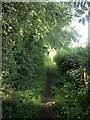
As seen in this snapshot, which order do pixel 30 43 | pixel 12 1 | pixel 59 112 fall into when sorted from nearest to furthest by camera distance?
pixel 12 1 < pixel 59 112 < pixel 30 43

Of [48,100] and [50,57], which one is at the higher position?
[50,57]

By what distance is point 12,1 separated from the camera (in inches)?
56.1

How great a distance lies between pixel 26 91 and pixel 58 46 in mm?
357

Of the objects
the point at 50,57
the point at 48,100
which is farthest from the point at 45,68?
the point at 48,100

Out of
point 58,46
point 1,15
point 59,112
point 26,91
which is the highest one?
point 1,15

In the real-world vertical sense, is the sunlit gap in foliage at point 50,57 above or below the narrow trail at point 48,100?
above

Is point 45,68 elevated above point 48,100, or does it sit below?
above

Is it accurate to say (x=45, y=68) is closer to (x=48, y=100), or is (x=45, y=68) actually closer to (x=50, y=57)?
(x=50, y=57)

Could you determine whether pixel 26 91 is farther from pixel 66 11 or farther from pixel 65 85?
pixel 66 11

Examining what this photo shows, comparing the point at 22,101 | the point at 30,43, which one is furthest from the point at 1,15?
the point at 22,101

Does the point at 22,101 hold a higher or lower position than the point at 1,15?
lower

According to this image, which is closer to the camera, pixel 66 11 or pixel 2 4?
pixel 2 4

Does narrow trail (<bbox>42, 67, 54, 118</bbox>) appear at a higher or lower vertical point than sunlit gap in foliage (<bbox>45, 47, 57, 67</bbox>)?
lower

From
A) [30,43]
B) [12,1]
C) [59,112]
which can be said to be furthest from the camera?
[30,43]
